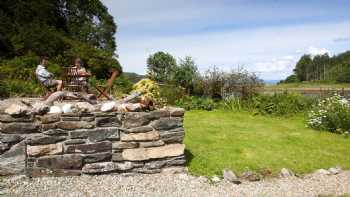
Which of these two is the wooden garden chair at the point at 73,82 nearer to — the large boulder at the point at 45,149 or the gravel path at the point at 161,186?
the large boulder at the point at 45,149

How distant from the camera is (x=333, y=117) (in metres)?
10.4


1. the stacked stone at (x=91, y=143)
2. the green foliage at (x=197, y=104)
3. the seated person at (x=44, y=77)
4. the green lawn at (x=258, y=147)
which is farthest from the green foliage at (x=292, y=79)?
the stacked stone at (x=91, y=143)

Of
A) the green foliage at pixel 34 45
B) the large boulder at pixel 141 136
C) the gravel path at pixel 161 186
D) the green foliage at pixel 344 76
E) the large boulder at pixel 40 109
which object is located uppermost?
the green foliage at pixel 34 45

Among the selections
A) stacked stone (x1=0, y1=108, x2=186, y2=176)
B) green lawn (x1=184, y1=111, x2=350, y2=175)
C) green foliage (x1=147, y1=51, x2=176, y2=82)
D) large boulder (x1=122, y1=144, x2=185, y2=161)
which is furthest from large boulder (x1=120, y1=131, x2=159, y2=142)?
green foliage (x1=147, y1=51, x2=176, y2=82)

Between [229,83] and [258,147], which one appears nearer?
[258,147]

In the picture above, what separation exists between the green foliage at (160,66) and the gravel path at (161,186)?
13.0m

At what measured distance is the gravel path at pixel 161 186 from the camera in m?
5.09

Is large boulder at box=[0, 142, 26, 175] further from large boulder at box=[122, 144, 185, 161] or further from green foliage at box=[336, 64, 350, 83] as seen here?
green foliage at box=[336, 64, 350, 83]

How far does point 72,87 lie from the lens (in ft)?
30.1

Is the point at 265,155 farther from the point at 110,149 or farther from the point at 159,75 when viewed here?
the point at 159,75

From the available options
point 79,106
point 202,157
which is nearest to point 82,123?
point 79,106

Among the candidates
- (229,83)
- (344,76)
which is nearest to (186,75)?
(229,83)

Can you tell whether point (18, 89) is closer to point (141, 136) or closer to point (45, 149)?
point (45, 149)

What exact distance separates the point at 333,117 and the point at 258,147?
12.4ft
